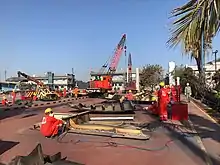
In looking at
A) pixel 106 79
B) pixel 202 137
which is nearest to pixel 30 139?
pixel 202 137

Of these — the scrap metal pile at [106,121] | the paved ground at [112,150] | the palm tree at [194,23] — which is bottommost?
the paved ground at [112,150]

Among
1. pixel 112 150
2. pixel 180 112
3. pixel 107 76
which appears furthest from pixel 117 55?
pixel 112 150

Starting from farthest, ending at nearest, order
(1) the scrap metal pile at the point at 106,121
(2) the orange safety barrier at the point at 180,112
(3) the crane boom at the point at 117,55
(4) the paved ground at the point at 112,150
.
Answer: (3) the crane boom at the point at 117,55
(2) the orange safety barrier at the point at 180,112
(1) the scrap metal pile at the point at 106,121
(4) the paved ground at the point at 112,150

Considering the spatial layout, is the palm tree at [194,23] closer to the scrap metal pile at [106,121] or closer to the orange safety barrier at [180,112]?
the scrap metal pile at [106,121]

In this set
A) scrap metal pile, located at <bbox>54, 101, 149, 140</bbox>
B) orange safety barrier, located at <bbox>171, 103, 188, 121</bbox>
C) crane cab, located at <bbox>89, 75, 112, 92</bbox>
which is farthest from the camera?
crane cab, located at <bbox>89, 75, 112, 92</bbox>

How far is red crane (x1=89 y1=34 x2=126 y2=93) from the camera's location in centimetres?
4547

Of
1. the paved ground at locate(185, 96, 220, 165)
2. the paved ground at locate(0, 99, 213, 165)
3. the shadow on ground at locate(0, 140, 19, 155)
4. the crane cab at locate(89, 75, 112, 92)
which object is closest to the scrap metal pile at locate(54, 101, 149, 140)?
the paved ground at locate(0, 99, 213, 165)

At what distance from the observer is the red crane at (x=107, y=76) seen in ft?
149

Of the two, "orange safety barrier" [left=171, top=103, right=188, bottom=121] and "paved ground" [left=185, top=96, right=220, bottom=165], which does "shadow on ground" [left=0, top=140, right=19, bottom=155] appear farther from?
"orange safety barrier" [left=171, top=103, right=188, bottom=121]

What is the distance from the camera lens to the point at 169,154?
8500mm

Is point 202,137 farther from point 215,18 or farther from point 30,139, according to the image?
point 215,18

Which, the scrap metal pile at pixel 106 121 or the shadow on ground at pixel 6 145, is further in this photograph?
the scrap metal pile at pixel 106 121

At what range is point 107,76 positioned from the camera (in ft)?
161

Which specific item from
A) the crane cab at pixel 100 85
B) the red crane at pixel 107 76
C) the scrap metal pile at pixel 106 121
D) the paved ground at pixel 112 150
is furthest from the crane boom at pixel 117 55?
the paved ground at pixel 112 150
